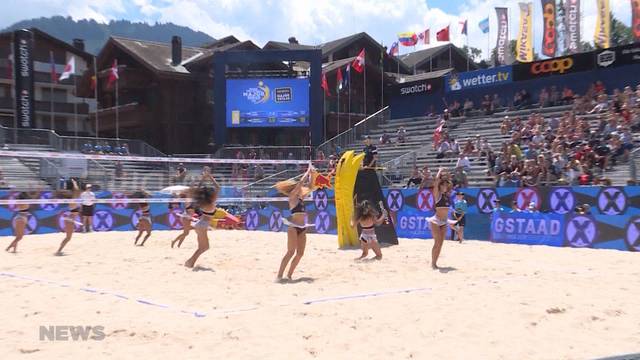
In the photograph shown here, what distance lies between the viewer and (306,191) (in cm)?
971

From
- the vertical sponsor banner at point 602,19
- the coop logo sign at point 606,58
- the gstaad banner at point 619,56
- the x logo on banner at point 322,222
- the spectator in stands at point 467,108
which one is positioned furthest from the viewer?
the spectator in stands at point 467,108

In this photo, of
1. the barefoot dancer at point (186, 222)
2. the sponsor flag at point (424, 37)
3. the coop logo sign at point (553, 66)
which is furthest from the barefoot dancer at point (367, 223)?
the sponsor flag at point (424, 37)

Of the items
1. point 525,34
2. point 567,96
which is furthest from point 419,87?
point 567,96

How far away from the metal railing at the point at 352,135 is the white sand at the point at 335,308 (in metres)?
17.9

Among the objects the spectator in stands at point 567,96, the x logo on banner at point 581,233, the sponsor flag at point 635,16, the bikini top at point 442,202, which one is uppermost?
the sponsor flag at point 635,16

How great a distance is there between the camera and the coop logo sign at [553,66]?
929 inches

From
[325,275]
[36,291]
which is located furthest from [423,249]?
[36,291]

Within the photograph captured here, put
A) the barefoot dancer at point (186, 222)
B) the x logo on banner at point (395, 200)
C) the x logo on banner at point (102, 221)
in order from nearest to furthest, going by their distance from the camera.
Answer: the barefoot dancer at point (186, 222) < the x logo on banner at point (395, 200) < the x logo on banner at point (102, 221)

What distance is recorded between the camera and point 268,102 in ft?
102

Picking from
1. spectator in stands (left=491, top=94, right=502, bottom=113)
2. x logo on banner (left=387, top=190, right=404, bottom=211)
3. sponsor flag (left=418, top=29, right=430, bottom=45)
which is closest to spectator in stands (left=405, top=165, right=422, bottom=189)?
x logo on banner (left=387, top=190, right=404, bottom=211)

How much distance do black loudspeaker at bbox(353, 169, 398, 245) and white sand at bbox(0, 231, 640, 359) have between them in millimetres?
2096

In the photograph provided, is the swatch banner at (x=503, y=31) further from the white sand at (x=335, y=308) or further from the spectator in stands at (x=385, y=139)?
the white sand at (x=335, y=308)

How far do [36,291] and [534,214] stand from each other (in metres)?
10.8

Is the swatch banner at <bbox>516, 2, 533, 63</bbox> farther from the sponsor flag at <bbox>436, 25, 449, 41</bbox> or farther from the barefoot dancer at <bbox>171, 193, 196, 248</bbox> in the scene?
the barefoot dancer at <bbox>171, 193, 196, 248</bbox>
